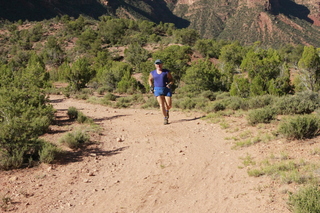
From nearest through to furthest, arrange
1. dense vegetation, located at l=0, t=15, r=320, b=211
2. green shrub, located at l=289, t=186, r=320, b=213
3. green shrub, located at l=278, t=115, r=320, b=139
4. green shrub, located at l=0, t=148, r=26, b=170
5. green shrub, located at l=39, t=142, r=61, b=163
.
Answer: green shrub, located at l=289, t=186, r=320, b=213, green shrub, located at l=0, t=148, r=26, b=170, green shrub, located at l=39, t=142, r=61, b=163, green shrub, located at l=278, t=115, r=320, b=139, dense vegetation, located at l=0, t=15, r=320, b=211

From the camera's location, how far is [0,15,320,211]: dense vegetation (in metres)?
5.61

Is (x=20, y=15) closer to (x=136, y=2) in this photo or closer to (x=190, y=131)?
(x=136, y=2)

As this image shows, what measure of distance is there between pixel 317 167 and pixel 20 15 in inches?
3899

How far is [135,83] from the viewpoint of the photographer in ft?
81.0

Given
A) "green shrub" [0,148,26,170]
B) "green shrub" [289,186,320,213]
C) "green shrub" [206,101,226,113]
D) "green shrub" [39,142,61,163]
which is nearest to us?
"green shrub" [289,186,320,213]

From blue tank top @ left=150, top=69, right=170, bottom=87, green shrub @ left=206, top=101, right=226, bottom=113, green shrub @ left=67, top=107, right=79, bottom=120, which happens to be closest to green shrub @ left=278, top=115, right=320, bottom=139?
blue tank top @ left=150, top=69, right=170, bottom=87

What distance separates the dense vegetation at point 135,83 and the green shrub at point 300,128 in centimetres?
2

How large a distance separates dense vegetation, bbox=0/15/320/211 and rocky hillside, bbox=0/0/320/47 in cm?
3289

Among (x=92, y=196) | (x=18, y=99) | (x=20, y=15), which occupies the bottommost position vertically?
(x=92, y=196)

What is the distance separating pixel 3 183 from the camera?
14.4 ft

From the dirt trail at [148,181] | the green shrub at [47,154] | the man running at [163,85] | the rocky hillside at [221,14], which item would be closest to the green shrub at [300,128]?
the dirt trail at [148,181]

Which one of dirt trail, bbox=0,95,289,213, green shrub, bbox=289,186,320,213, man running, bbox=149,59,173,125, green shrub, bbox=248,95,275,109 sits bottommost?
dirt trail, bbox=0,95,289,213

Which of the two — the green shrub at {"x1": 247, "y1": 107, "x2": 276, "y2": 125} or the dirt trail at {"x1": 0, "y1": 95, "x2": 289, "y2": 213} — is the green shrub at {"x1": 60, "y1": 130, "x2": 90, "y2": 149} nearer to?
the dirt trail at {"x1": 0, "y1": 95, "x2": 289, "y2": 213}

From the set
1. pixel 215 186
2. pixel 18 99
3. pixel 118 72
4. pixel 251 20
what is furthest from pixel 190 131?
pixel 251 20
